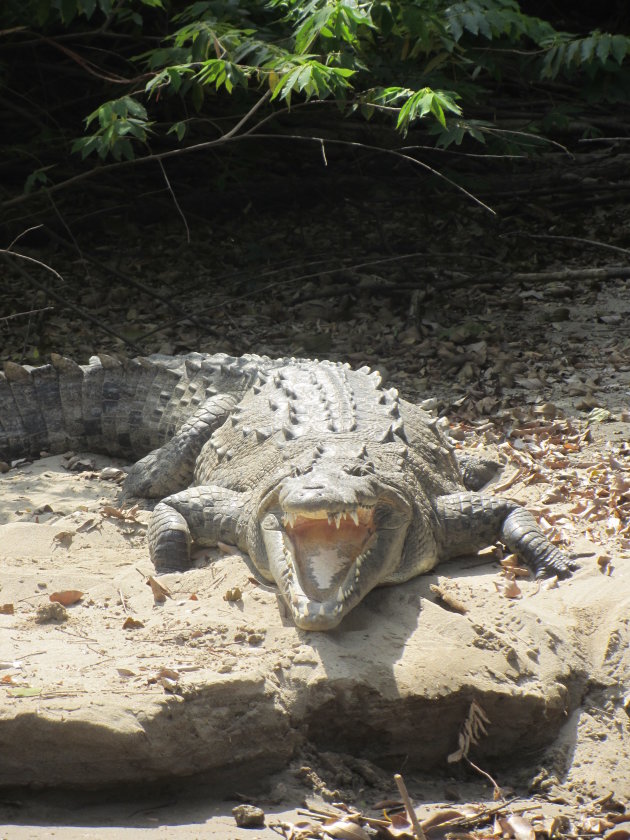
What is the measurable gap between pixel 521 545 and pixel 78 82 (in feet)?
23.8

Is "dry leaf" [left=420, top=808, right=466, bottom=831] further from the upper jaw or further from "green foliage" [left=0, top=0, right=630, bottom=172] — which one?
"green foliage" [left=0, top=0, right=630, bottom=172]

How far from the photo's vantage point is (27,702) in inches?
121

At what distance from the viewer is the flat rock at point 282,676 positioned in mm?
3076

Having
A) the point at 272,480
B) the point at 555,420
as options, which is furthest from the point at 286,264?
the point at 272,480

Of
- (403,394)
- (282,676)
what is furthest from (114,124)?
(282,676)

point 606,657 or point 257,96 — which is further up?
point 257,96

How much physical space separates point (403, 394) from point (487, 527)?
2.69 metres

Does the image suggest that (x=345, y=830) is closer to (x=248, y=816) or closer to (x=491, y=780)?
(x=248, y=816)

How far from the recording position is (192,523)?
4.80 meters

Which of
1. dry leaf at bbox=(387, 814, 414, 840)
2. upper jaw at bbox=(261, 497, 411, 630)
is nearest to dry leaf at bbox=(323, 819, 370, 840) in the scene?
dry leaf at bbox=(387, 814, 414, 840)

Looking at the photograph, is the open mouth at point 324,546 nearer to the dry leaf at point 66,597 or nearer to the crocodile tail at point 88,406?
the dry leaf at point 66,597

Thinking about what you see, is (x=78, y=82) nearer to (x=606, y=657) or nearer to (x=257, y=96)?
(x=257, y=96)

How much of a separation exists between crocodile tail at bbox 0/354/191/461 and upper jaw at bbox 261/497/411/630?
2.52 m

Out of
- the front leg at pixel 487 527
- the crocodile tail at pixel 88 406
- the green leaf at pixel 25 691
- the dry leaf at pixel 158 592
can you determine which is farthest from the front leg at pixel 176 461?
the green leaf at pixel 25 691
